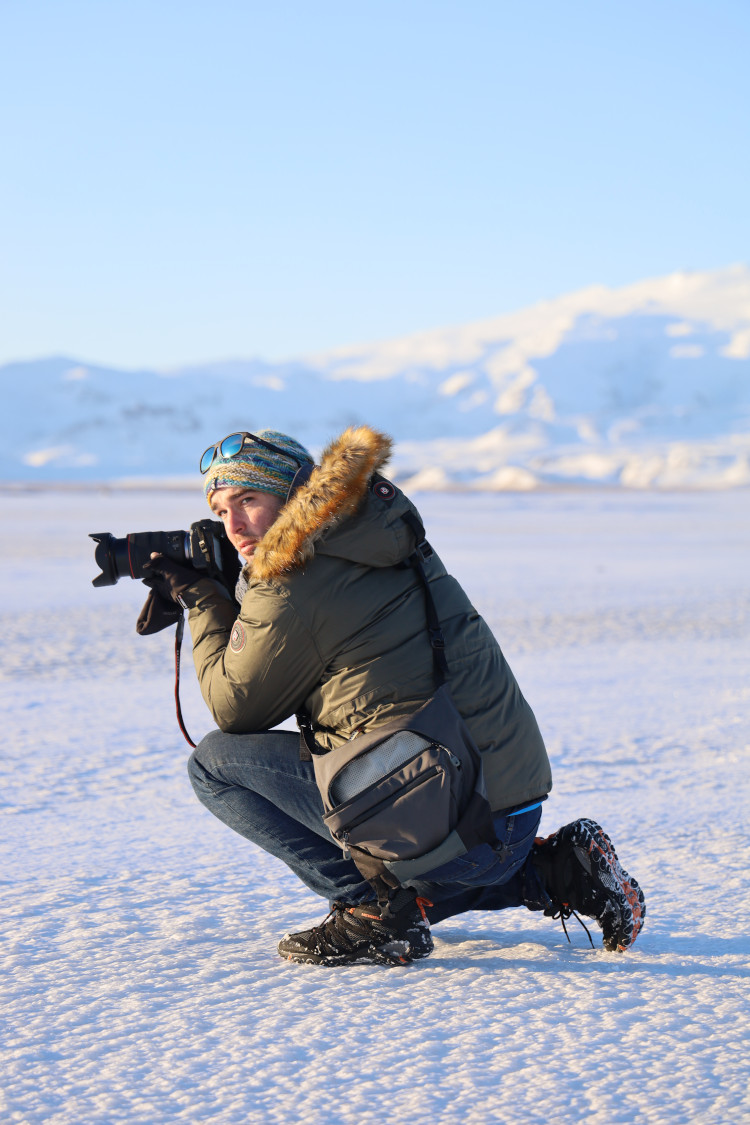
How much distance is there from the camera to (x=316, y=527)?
1.77 metres

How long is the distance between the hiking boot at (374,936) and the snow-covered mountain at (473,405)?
81.3 metres

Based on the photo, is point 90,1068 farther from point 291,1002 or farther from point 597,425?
point 597,425

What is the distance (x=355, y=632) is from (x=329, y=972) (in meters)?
0.60

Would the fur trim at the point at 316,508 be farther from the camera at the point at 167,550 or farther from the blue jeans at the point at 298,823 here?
the blue jeans at the point at 298,823

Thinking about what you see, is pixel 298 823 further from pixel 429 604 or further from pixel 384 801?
pixel 429 604

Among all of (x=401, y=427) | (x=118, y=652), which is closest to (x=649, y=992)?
(x=118, y=652)

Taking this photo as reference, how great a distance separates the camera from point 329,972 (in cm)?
194

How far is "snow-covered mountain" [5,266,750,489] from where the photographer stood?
106m

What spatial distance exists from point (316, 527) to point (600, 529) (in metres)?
17.9

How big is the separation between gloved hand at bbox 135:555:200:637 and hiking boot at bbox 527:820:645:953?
794 millimetres

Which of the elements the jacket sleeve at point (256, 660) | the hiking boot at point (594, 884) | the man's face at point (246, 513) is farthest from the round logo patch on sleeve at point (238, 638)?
the hiking boot at point (594, 884)

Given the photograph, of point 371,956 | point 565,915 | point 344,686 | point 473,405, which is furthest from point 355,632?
point 473,405

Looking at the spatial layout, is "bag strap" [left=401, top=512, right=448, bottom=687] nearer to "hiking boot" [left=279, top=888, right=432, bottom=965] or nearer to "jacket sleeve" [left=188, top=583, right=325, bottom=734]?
"jacket sleeve" [left=188, top=583, right=325, bottom=734]

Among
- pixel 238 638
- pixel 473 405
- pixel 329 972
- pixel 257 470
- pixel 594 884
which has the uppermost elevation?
pixel 473 405
